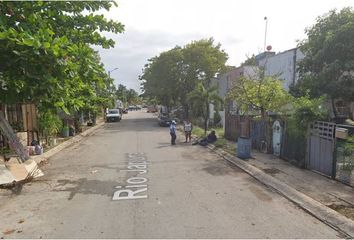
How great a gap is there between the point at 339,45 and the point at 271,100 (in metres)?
3.71

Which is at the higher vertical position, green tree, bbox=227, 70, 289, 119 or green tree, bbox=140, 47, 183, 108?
green tree, bbox=140, 47, 183, 108

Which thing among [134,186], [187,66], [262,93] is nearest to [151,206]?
[134,186]

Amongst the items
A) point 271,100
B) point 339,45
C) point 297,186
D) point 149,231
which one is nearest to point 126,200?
point 149,231

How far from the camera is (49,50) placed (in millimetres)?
7566

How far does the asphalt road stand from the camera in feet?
21.2

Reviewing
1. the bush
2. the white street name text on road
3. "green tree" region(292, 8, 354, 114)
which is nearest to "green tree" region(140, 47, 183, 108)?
the bush

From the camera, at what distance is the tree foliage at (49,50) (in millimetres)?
7684

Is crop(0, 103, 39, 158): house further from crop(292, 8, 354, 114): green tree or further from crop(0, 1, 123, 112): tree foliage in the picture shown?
crop(292, 8, 354, 114): green tree

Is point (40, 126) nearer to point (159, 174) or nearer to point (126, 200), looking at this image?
point (159, 174)

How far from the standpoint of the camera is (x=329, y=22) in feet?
53.2

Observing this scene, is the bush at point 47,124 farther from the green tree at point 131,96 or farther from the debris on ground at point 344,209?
the green tree at point 131,96

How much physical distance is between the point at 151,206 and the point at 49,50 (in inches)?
164

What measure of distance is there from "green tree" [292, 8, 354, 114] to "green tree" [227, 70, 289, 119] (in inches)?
55.8

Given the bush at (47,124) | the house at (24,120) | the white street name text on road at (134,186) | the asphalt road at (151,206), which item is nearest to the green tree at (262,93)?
the asphalt road at (151,206)
